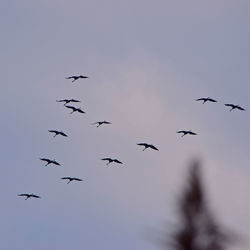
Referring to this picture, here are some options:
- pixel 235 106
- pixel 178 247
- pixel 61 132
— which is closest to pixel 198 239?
pixel 178 247

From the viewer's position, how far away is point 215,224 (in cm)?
1606

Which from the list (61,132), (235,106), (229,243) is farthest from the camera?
(61,132)

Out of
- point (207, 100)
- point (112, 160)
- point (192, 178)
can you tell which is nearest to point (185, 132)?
point (207, 100)

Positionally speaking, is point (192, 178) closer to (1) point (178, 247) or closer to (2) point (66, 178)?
(1) point (178, 247)

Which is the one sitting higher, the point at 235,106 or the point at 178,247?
the point at 235,106

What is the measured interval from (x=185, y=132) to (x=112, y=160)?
1820 centimetres

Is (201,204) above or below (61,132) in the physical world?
below

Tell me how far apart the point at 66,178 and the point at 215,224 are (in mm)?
133074

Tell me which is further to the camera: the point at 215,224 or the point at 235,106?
the point at 235,106

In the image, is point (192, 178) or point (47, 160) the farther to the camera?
point (47, 160)

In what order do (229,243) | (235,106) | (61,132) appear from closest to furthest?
1. (229,243)
2. (235,106)
3. (61,132)

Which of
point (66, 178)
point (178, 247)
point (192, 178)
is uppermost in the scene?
point (66, 178)

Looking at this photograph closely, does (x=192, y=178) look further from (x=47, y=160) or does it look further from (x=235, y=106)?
(x=47, y=160)

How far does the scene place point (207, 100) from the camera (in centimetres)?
13425
